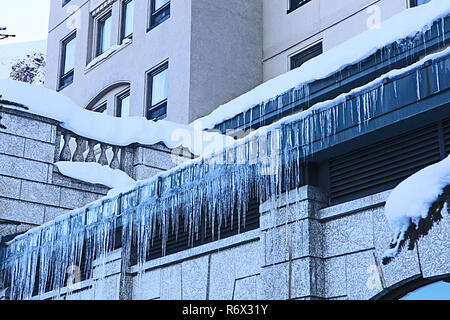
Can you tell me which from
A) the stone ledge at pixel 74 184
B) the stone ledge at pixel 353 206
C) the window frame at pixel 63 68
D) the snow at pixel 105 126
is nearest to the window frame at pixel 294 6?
the snow at pixel 105 126

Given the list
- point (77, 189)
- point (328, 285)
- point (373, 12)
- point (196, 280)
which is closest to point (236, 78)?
point (373, 12)

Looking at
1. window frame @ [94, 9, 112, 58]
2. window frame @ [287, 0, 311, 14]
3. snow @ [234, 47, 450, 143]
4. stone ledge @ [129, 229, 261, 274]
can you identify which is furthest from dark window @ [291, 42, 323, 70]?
snow @ [234, 47, 450, 143]

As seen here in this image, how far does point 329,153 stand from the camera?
944 centimetres

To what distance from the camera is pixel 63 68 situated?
27.3 m

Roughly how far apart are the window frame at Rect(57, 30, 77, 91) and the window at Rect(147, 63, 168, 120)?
17.0 feet

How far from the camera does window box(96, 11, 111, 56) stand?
25.1 metres

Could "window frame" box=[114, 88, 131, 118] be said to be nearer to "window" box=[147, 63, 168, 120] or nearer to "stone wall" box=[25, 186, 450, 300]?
"window" box=[147, 63, 168, 120]

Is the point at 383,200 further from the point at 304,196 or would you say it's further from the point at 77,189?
the point at 77,189

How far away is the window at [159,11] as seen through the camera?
22062 millimetres

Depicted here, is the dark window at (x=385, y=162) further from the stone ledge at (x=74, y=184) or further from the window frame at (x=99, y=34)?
the window frame at (x=99, y=34)

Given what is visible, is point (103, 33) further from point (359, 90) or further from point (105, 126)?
point (359, 90)

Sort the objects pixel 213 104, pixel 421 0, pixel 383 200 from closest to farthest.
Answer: pixel 383 200 < pixel 421 0 < pixel 213 104

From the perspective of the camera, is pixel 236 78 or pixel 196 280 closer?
pixel 196 280

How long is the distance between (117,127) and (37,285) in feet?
11.3
